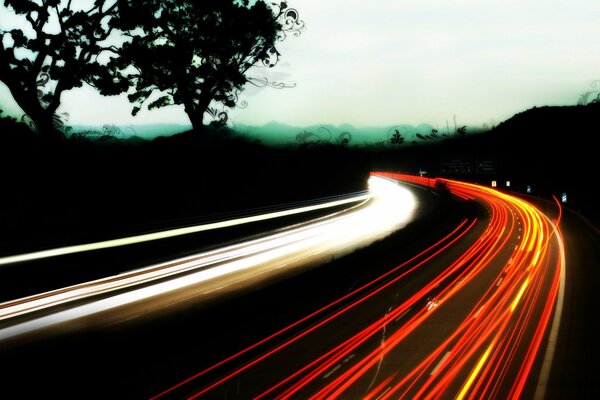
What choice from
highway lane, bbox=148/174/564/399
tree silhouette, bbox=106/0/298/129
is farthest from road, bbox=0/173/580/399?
tree silhouette, bbox=106/0/298/129

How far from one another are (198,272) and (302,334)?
605 cm

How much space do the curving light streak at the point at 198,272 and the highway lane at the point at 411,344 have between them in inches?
148

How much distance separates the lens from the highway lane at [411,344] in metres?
8.66

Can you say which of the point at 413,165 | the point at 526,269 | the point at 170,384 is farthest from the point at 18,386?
the point at 413,165


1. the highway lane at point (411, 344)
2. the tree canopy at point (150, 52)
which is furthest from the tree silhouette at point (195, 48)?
the highway lane at point (411, 344)

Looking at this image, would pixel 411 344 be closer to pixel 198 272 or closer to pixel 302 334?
pixel 302 334

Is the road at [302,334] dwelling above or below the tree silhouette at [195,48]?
below

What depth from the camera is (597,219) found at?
38.0 m

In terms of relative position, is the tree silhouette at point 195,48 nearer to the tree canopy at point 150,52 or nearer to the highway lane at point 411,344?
the tree canopy at point 150,52

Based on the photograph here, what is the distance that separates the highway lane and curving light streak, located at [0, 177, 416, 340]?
3.75 metres

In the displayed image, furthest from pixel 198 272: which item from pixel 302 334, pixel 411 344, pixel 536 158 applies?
pixel 536 158

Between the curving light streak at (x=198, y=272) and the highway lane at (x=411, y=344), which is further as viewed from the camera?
the curving light streak at (x=198, y=272)

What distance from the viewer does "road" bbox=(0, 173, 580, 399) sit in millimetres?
8898

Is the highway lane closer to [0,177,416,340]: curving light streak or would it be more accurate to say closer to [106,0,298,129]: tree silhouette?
[0,177,416,340]: curving light streak
